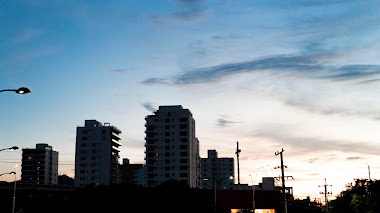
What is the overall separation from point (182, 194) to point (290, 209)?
71.1m

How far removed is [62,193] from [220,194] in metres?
44.1

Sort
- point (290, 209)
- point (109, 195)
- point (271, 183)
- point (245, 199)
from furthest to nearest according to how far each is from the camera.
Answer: point (271, 183)
point (290, 209)
point (245, 199)
point (109, 195)

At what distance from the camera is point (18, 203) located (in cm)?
10525

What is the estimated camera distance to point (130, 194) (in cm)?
8862

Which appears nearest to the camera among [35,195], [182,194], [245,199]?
[182,194]

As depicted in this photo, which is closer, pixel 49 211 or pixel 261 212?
pixel 49 211

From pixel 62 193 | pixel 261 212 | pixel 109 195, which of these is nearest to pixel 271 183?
pixel 261 212

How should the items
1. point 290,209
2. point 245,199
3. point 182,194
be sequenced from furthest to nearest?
point 290,209
point 245,199
point 182,194

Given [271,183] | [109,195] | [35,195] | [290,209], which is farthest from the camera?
[271,183]

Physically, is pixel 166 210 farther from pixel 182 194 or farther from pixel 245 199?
pixel 245 199

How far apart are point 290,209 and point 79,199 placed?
88.3m

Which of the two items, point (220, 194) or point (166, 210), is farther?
point (220, 194)

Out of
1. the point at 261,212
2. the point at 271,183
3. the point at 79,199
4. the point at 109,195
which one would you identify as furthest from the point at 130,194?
the point at 271,183

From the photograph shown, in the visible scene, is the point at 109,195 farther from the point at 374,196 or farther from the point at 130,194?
the point at 374,196
